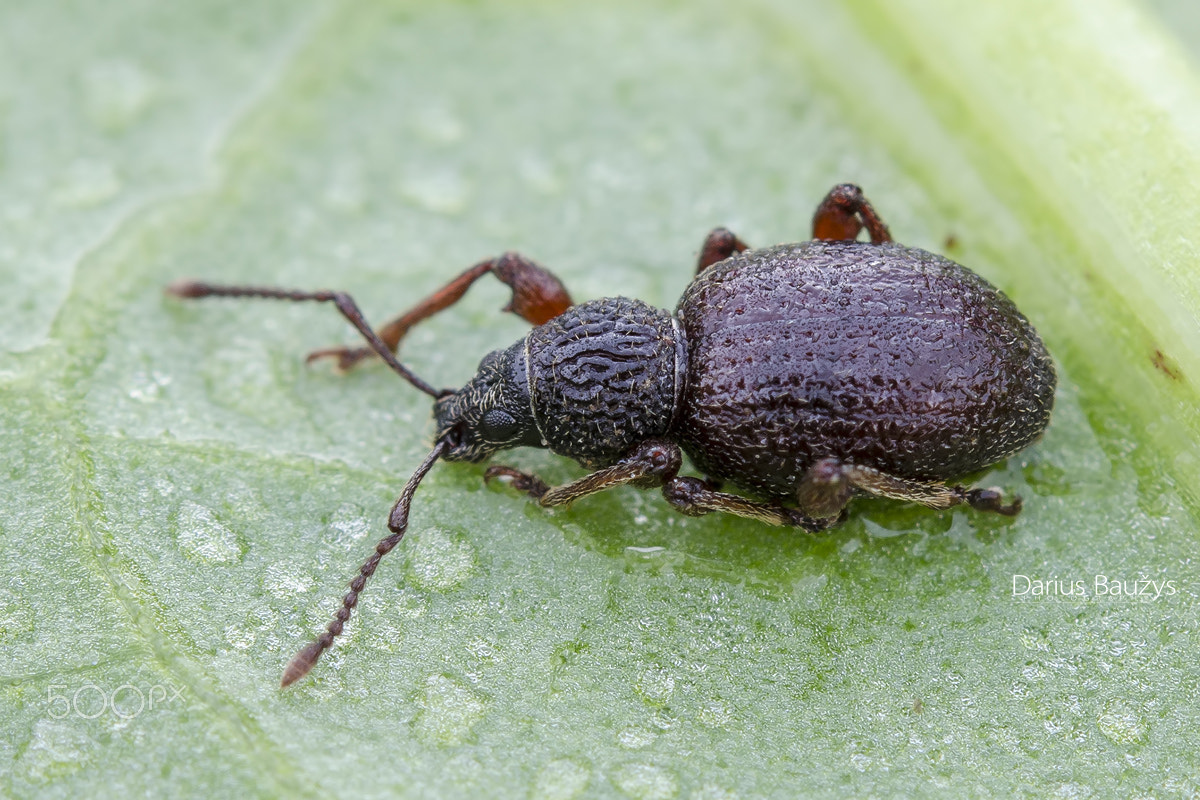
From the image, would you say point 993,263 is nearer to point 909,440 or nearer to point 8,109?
point 909,440

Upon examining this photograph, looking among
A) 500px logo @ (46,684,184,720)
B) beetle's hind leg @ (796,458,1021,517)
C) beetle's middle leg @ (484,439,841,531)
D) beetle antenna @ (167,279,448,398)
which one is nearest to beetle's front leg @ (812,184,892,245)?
beetle's hind leg @ (796,458,1021,517)

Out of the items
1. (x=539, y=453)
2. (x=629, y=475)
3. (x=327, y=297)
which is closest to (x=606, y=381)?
(x=629, y=475)

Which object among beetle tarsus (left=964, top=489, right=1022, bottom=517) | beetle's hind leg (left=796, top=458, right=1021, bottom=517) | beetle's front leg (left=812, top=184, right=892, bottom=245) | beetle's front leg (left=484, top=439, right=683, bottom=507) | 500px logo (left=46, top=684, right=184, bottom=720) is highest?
beetle's front leg (left=812, top=184, right=892, bottom=245)

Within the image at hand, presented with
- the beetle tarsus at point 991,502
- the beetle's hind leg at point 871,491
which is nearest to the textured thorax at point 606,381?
the beetle's hind leg at point 871,491

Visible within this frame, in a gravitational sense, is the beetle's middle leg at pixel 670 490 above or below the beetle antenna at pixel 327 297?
above

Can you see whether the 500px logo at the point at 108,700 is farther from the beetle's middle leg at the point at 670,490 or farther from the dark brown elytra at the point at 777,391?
the beetle's middle leg at the point at 670,490

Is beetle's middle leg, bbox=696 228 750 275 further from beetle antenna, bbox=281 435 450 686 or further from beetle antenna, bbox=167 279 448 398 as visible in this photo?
beetle antenna, bbox=281 435 450 686

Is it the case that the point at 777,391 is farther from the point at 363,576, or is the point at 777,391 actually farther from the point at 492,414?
the point at 363,576
